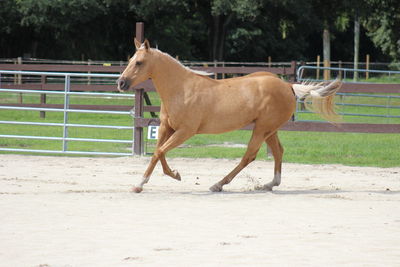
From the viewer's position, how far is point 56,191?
29.4 ft

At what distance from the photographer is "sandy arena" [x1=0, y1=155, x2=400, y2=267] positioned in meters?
5.55

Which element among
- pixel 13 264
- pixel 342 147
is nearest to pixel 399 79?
pixel 342 147

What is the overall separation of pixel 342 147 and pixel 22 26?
30.6 meters

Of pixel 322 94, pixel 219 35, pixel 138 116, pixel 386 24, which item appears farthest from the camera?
pixel 219 35

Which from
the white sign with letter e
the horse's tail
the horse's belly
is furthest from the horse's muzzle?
the white sign with letter e

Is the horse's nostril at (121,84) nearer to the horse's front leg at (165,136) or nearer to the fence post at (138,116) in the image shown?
the horse's front leg at (165,136)

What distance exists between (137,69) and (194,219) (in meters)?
2.61

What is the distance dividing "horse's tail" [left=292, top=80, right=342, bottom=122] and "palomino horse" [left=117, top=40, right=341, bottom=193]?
0.23 metres

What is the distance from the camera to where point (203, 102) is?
9.25m

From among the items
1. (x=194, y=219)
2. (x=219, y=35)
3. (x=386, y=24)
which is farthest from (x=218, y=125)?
(x=386, y=24)

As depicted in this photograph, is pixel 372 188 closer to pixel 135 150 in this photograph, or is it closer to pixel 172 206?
pixel 172 206

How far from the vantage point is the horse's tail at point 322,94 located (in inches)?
385

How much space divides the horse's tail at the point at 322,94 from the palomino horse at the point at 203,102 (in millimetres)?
227

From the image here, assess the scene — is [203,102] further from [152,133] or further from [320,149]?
[320,149]
